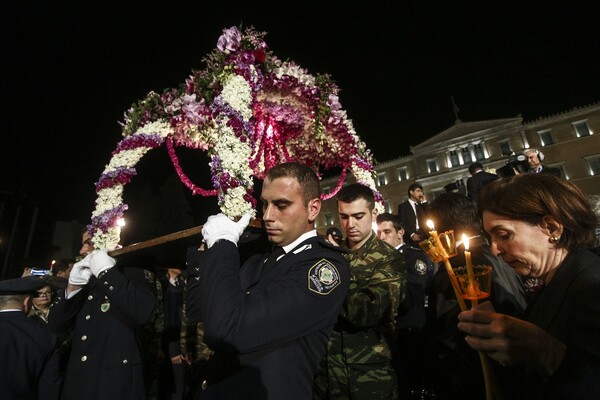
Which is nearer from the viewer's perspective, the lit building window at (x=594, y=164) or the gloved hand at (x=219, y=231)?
the gloved hand at (x=219, y=231)

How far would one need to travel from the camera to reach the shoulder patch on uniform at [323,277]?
1.65 m

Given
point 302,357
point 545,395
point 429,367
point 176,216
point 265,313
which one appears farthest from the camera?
point 176,216

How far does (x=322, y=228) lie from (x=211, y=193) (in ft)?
134

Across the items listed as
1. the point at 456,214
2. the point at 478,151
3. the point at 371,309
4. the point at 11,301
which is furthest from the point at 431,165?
the point at 11,301

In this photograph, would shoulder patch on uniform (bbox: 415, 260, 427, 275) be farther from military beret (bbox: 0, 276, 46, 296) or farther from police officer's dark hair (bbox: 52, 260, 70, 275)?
police officer's dark hair (bbox: 52, 260, 70, 275)

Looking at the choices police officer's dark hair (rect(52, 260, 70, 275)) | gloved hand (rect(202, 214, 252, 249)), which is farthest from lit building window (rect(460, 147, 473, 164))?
gloved hand (rect(202, 214, 252, 249))

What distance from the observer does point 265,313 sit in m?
1.50

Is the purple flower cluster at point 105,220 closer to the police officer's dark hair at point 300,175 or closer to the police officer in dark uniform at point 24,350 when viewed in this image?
the police officer in dark uniform at point 24,350

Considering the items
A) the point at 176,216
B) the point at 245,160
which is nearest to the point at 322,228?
the point at 176,216

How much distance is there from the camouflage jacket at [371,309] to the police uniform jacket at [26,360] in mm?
3224

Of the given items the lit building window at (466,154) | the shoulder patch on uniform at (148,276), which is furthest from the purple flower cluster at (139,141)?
the lit building window at (466,154)

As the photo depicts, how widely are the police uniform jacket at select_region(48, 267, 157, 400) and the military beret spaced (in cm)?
45

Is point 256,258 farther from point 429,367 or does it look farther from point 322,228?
point 322,228

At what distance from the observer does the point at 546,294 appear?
1453 mm
